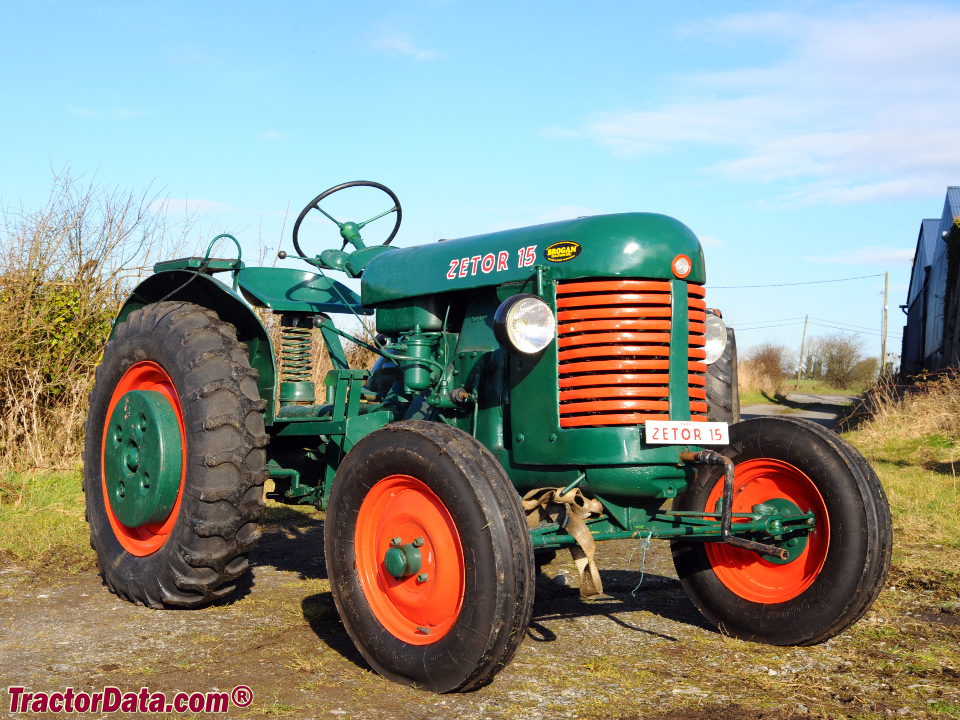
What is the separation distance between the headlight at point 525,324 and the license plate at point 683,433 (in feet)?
1.78

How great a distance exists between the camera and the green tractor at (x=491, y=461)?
3217mm

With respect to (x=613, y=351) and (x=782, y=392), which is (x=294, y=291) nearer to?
(x=613, y=351)

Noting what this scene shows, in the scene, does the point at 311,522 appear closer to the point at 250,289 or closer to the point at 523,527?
the point at 250,289

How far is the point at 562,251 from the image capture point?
3641 mm

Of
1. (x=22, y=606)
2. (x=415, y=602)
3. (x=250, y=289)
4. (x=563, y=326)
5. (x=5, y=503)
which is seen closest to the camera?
(x=415, y=602)

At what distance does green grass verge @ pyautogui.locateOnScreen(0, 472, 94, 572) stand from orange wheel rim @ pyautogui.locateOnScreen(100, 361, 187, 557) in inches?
27.3

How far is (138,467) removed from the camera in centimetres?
430

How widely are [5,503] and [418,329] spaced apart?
397 centimetres

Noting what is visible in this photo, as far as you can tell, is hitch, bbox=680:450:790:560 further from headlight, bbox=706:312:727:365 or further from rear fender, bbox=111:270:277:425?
rear fender, bbox=111:270:277:425

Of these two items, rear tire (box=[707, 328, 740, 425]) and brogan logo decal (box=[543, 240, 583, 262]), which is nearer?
brogan logo decal (box=[543, 240, 583, 262])

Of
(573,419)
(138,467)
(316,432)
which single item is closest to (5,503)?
(138,467)

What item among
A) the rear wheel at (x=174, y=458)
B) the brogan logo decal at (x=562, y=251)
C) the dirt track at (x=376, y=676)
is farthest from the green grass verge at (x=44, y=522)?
the brogan logo decal at (x=562, y=251)

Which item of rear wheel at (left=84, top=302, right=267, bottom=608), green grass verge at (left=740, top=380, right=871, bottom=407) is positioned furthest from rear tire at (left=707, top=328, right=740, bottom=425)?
green grass verge at (left=740, top=380, right=871, bottom=407)

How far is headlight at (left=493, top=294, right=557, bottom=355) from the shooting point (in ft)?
11.1
